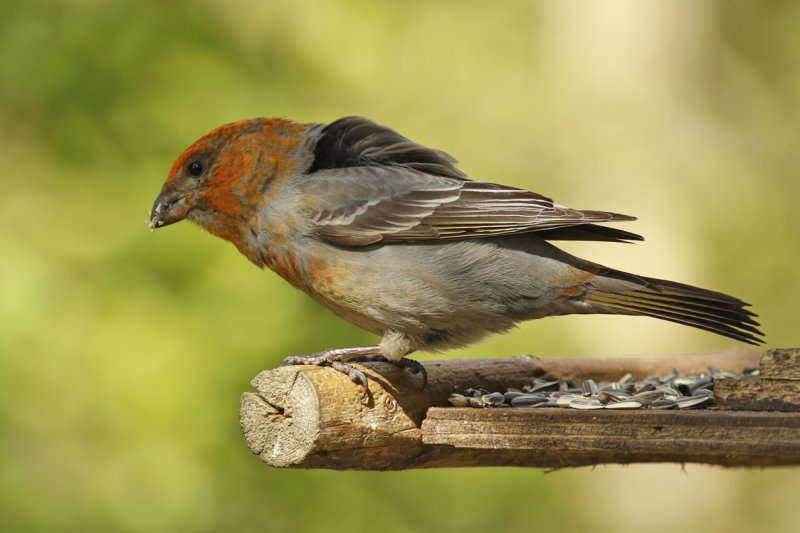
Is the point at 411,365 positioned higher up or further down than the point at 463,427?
higher up

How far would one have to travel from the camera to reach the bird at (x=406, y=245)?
404cm

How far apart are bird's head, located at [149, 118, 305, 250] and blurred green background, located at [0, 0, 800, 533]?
145 centimetres

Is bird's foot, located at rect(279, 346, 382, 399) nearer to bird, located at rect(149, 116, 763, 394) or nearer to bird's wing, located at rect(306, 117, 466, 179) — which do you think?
bird, located at rect(149, 116, 763, 394)

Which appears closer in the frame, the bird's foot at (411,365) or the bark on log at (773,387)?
the bark on log at (773,387)

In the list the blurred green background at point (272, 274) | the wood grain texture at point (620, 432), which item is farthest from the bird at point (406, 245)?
the blurred green background at point (272, 274)

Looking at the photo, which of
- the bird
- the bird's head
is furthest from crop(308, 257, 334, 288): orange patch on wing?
the bird's head

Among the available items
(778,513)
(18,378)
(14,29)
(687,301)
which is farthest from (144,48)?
(778,513)

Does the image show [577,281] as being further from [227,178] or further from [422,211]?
[227,178]

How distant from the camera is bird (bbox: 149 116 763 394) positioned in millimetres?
4043

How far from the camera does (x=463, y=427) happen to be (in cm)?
350

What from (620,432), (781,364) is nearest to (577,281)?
(781,364)

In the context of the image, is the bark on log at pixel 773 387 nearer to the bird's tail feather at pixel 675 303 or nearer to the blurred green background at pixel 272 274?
the bird's tail feather at pixel 675 303

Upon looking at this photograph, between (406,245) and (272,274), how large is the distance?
2043mm

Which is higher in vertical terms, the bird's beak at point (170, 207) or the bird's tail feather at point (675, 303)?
the bird's beak at point (170, 207)
